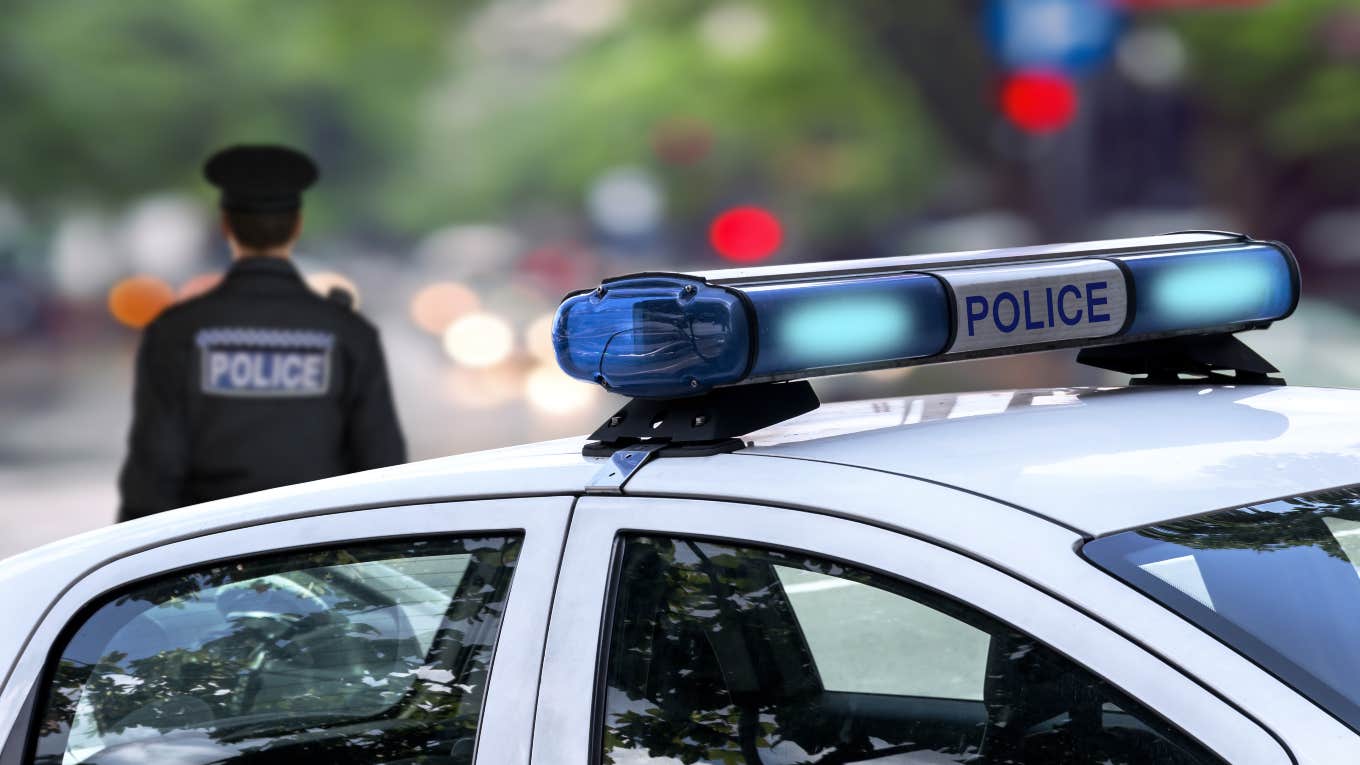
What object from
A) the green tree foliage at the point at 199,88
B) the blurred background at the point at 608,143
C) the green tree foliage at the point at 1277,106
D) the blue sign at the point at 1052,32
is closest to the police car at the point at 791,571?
the blurred background at the point at 608,143

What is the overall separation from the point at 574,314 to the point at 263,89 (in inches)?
562

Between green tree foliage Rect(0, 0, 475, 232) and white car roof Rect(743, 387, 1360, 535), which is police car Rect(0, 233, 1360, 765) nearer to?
white car roof Rect(743, 387, 1360, 535)

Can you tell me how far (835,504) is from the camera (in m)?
1.64

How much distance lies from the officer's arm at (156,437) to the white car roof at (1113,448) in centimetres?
232

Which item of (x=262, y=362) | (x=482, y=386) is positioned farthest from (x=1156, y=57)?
(x=262, y=362)

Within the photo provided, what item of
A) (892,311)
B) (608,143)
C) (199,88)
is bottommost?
(892,311)

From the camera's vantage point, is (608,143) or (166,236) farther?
(608,143)

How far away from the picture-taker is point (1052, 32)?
14391 mm

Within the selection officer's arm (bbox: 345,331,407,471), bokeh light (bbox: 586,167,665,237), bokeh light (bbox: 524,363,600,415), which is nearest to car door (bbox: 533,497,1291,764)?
officer's arm (bbox: 345,331,407,471)

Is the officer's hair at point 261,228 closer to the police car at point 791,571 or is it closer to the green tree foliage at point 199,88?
the police car at point 791,571

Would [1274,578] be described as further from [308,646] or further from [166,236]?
[166,236]

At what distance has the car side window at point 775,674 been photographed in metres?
1.59

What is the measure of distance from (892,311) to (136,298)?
16.8 m

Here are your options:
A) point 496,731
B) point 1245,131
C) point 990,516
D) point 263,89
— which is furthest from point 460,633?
point 1245,131
